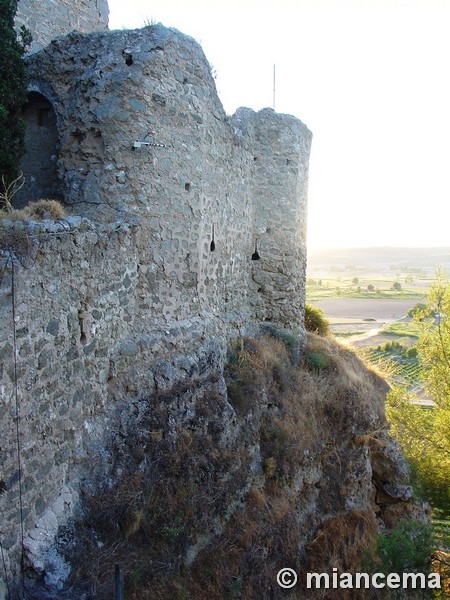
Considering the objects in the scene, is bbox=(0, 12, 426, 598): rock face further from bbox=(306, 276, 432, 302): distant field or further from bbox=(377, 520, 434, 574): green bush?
bbox=(306, 276, 432, 302): distant field

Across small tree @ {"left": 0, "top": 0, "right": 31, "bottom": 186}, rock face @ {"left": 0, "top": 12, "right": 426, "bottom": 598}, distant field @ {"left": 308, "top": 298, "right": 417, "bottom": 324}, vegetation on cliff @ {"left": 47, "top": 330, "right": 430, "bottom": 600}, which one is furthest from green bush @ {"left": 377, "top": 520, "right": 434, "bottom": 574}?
distant field @ {"left": 308, "top": 298, "right": 417, "bottom": 324}

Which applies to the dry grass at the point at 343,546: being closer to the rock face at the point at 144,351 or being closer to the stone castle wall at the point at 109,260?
the rock face at the point at 144,351

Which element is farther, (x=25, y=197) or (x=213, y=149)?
(x=213, y=149)

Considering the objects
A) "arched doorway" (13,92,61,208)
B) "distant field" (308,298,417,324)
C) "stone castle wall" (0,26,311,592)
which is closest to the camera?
"stone castle wall" (0,26,311,592)

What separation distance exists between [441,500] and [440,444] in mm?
1686

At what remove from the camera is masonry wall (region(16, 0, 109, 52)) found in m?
10.1

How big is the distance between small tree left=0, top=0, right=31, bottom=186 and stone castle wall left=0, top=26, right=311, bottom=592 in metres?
0.39

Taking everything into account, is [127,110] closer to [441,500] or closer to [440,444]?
[440,444]

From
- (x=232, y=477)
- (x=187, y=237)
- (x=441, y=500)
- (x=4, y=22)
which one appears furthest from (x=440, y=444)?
(x=4, y=22)

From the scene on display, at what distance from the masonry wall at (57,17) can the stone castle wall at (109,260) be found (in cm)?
408

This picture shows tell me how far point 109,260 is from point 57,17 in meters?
7.61

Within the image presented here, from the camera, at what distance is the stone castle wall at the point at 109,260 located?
14.9ft

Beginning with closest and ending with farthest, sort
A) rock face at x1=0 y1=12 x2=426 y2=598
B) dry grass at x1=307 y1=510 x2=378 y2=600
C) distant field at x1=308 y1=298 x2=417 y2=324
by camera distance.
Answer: rock face at x1=0 y1=12 x2=426 y2=598 < dry grass at x1=307 y1=510 x2=378 y2=600 < distant field at x1=308 y1=298 x2=417 y2=324

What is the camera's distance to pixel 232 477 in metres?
6.77
